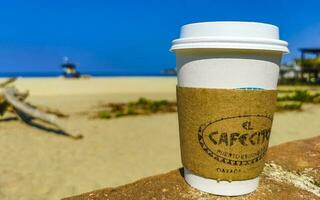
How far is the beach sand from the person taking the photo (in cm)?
439

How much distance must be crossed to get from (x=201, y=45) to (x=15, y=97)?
7.69 metres

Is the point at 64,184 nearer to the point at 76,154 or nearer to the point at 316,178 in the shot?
the point at 76,154

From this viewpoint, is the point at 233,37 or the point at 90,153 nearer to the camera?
the point at 233,37

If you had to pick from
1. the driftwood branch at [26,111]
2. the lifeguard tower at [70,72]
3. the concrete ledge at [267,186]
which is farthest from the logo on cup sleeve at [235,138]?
the lifeguard tower at [70,72]

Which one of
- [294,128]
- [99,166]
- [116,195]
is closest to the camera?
[116,195]

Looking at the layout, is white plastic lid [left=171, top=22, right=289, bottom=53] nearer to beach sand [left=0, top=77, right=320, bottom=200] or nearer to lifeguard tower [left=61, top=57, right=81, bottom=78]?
beach sand [left=0, top=77, right=320, bottom=200]

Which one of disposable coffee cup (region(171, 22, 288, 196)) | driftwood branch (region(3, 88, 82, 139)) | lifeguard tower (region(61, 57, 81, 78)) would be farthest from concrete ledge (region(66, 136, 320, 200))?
lifeguard tower (region(61, 57, 81, 78))

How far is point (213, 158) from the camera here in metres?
1.73

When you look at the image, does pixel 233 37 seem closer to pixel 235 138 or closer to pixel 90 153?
pixel 235 138

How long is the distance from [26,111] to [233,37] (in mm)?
7104

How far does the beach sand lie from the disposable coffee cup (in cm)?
274

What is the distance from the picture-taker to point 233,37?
5.08 ft

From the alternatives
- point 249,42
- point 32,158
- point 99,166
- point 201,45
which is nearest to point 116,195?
point 201,45

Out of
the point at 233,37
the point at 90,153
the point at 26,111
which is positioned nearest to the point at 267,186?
the point at 233,37
